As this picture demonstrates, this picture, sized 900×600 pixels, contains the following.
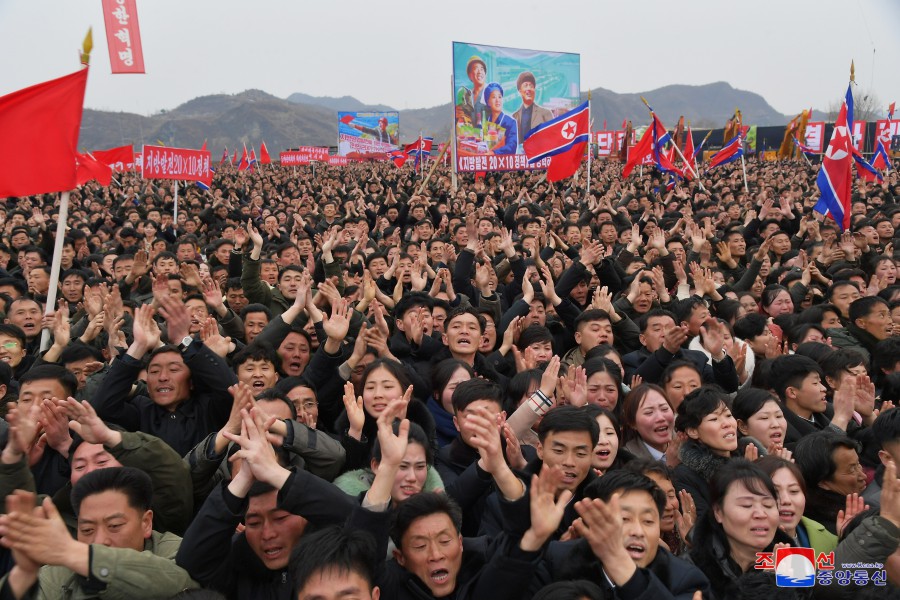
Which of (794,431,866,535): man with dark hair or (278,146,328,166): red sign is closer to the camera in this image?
(794,431,866,535): man with dark hair

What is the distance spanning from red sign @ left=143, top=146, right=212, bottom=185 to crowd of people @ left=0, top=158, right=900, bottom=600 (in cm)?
459

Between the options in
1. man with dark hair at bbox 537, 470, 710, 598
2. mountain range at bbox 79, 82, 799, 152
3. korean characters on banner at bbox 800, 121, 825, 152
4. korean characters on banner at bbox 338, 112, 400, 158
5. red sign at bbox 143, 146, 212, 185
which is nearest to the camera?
man with dark hair at bbox 537, 470, 710, 598

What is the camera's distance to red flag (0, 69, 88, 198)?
4.48m

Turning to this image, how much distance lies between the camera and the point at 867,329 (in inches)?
199

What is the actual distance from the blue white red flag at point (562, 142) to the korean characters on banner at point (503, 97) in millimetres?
1533

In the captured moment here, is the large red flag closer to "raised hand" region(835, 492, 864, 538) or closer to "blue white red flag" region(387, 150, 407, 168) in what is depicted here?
"raised hand" region(835, 492, 864, 538)

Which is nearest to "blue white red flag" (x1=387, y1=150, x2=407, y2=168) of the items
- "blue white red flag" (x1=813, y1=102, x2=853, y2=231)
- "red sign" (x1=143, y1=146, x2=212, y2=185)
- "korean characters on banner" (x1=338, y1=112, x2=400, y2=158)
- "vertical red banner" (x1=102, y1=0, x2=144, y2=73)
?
"korean characters on banner" (x1=338, y1=112, x2=400, y2=158)

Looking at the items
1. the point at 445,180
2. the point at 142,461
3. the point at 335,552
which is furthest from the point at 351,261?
the point at 445,180

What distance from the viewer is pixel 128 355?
353cm

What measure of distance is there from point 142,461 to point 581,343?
3.10m

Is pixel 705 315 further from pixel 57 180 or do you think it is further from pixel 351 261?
pixel 57 180

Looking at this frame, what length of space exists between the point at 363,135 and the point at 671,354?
24055mm

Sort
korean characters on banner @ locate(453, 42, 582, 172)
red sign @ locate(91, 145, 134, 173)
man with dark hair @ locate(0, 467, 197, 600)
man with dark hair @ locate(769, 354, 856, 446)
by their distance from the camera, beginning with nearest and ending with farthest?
man with dark hair @ locate(0, 467, 197, 600), man with dark hair @ locate(769, 354, 856, 446), red sign @ locate(91, 145, 134, 173), korean characters on banner @ locate(453, 42, 582, 172)

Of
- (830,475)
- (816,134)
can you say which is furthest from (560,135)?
(816,134)
